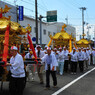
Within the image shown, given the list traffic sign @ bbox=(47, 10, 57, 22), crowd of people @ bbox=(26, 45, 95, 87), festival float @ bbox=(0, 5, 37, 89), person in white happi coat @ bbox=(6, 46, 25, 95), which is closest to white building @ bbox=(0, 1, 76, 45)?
traffic sign @ bbox=(47, 10, 57, 22)

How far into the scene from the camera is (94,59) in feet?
66.3

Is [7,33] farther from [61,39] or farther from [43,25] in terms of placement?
[43,25]

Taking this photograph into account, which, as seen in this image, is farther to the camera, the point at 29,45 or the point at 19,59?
the point at 29,45

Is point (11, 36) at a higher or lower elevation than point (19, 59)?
higher

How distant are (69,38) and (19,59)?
41.2ft

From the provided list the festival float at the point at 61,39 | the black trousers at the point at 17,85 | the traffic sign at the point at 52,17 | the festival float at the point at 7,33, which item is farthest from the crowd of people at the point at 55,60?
the traffic sign at the point at 52,17

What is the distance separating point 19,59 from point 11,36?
371 centimetres

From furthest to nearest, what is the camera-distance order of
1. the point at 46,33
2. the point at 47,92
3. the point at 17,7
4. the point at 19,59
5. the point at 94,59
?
the point at 46,33, the point at 17,7, the point at 94,59, the point at 47,92, the point at 19,59

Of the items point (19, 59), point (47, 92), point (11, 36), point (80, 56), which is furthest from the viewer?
point (80, 56)

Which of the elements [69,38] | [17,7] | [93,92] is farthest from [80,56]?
[17,7]

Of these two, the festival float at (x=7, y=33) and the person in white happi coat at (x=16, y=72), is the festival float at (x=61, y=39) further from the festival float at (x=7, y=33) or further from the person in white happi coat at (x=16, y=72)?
the person in white happi coat at (x=16, y=72)

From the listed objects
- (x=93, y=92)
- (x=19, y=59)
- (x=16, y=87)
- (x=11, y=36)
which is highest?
(x=11, y=36)

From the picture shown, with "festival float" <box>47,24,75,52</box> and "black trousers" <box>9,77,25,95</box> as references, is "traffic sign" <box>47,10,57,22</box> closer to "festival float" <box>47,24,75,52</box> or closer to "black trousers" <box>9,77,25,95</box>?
"festival float" <box>47,24,75,52</box>

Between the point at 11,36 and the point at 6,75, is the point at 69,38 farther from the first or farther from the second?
the point at 6,75
